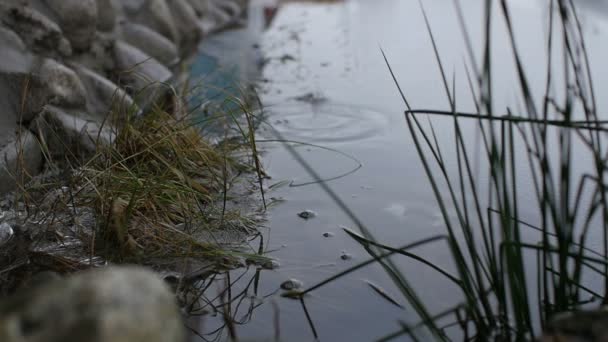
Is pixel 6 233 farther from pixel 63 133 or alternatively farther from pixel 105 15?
pixel 105 15

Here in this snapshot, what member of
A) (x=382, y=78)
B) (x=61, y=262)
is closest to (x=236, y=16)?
(x=382, y=78)

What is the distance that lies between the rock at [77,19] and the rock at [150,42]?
629mm

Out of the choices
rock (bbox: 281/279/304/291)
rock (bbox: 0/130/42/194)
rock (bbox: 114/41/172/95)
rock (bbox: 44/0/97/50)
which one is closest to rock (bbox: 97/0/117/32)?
rock (bbox: 114/41/172/95)

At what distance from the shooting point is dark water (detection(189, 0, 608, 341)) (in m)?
1.68

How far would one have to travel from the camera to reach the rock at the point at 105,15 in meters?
3.73

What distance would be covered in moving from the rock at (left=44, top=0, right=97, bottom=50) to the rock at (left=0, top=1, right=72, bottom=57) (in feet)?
0.63

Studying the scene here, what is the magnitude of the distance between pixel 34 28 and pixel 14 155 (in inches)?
33.1

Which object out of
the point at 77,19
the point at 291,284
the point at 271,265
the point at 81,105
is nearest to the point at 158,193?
the point at 271,265

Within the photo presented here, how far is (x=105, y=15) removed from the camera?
12.3ft

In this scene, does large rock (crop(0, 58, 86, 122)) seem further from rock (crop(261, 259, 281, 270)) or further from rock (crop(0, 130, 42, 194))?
rock (crop(261, 259, 281, 270))

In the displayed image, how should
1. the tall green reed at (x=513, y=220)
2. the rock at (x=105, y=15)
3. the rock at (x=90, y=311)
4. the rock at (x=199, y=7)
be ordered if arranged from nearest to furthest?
the rock at (x=90, y=311) < the tall green reed at (x=513, y=220) < the rock at (x=105, y=15) < the rock at (x=199, y=7)

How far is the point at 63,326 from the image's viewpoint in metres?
0.81

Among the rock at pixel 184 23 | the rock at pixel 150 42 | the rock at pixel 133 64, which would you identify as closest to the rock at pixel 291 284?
the rock at pixel 133 64

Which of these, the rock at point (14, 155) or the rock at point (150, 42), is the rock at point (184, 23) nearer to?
the rock at point (150, 42)
